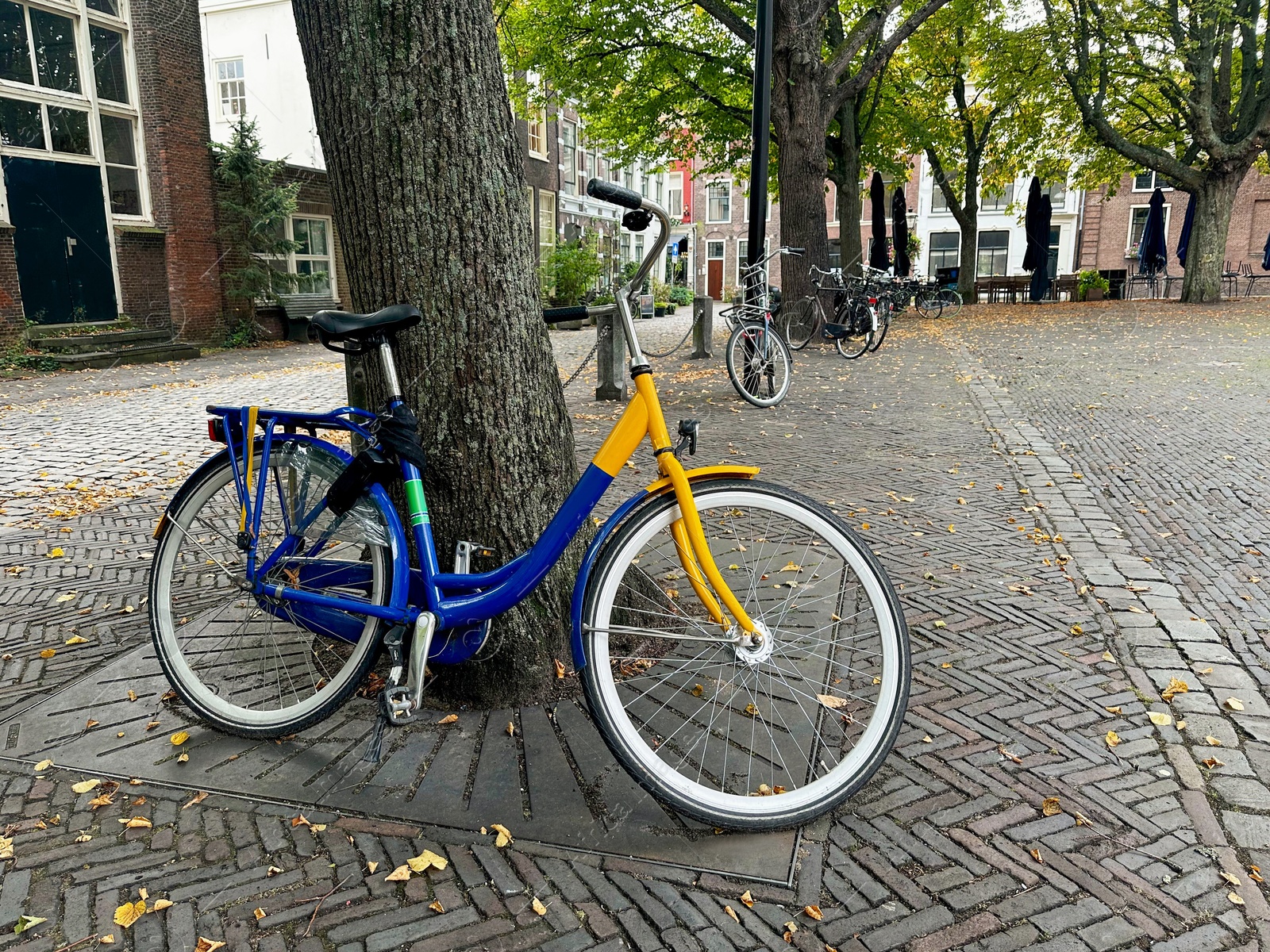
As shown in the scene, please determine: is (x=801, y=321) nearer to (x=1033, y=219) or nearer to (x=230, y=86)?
(x=1033, y=219)

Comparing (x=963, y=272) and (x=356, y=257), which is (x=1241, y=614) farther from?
(x=963, y=272)

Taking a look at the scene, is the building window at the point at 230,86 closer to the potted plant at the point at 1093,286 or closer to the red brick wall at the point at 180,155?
the red brick wall at the point at 180,155

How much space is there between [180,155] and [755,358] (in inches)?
493

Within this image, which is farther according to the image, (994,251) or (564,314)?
(994,251)

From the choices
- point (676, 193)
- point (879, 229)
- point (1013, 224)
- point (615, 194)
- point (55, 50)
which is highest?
point (676, 193)

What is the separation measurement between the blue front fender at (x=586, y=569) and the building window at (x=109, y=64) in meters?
17.0

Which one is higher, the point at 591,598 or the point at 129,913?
the point at 591,598

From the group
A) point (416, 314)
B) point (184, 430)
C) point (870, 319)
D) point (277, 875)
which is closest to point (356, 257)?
point (416, 314)

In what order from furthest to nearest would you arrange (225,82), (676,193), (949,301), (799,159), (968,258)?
(676,193), (968,258), (949,301), (225,82), (799,159)

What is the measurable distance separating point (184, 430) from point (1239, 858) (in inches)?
325

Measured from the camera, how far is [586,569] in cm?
227

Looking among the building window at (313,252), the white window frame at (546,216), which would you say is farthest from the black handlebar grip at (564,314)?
the white window frame at (546,216)

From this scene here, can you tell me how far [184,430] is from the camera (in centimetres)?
808

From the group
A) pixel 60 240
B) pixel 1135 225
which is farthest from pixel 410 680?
pixel 1135 225
